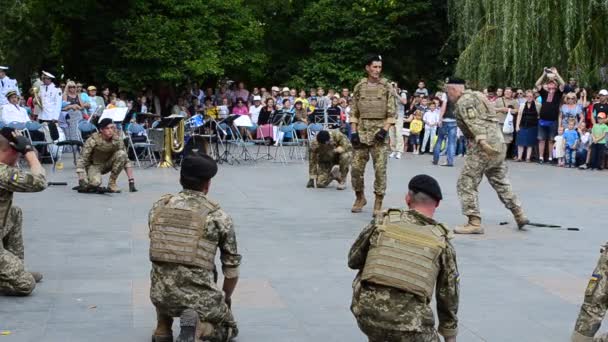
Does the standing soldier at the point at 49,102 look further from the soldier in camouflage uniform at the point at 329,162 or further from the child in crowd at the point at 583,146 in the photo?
the child in crowd at the point at 583,146

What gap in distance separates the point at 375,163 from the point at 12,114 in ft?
33.5

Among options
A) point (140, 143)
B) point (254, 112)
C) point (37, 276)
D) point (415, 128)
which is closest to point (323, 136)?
point (140, 143)

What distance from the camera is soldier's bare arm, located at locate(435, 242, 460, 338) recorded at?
18.0 ft

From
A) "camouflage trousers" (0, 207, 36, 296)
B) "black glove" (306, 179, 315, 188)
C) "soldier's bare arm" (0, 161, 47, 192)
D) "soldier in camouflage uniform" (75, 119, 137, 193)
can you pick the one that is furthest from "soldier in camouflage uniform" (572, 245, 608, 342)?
"black glove" (306, 179, 315, 188)

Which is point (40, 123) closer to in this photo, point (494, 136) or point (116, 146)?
point (116, 146)

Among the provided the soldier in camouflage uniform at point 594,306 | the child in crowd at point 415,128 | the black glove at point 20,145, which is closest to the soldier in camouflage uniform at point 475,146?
the black glove at point 20,145

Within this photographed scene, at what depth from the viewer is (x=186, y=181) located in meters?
6.50

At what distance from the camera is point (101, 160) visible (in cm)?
1609

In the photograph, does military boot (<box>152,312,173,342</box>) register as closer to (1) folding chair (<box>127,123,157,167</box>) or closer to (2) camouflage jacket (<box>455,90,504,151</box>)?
(2) camouflage jacket (<box>455,90,504,151</box>)

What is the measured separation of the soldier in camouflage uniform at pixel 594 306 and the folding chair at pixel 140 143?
16227 mm

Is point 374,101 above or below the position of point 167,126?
above

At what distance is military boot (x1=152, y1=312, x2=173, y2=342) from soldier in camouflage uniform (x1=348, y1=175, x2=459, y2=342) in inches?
63.9

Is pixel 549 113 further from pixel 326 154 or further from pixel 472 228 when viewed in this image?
pixel 472 228

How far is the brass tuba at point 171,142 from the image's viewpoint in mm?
21562
